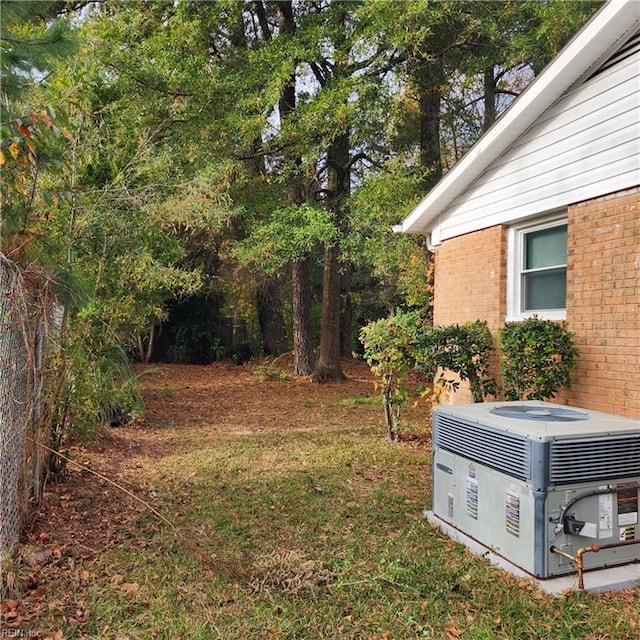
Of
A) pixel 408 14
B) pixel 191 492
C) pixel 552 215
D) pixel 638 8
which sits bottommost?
pixel 191 492

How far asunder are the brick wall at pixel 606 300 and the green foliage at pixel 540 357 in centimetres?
13

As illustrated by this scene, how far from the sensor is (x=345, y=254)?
11484 mm

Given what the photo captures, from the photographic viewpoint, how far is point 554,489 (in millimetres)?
3330

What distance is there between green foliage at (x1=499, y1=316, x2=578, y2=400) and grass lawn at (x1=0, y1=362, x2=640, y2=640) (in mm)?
1534

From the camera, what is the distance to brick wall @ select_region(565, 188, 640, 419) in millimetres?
4824

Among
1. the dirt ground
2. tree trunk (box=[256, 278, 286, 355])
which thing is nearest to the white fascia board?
the dirt ground

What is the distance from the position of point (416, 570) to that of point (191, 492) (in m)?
2.56

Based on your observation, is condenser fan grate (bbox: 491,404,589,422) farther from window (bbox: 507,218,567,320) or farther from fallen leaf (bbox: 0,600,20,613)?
fallen leaf (bbox: 0,600,20,613)

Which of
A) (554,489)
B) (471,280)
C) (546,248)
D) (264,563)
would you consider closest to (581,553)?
(554,489)

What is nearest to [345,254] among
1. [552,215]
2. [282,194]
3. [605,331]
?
[282,194]

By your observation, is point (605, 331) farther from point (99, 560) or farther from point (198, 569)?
point (99, 560)

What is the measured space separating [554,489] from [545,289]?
345cm

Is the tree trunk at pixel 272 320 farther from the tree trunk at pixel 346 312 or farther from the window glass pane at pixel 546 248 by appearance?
the window glass pane at pixel 546 248

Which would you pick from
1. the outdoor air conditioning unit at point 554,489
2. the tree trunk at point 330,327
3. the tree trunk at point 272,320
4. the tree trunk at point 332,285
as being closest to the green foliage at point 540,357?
the outdoor air conditioning unit at point 554,489
